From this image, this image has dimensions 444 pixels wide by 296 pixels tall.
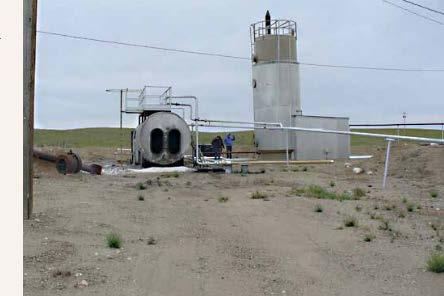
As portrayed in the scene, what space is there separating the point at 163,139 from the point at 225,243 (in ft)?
59.8

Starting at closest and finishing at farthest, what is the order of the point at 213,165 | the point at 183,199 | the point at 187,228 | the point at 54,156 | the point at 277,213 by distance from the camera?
the point at 187,228, the point at 277,213, the point at 183,199, the point at 54,156, the point at 213,165

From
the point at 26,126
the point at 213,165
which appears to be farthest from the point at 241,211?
the point at 213,165

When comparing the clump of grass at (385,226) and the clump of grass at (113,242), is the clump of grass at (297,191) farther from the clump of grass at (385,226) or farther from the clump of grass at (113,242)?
the clump of grass at (113,242)

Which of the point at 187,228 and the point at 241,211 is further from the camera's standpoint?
the point at 241,211

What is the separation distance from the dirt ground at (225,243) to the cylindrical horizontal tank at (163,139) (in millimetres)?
10123

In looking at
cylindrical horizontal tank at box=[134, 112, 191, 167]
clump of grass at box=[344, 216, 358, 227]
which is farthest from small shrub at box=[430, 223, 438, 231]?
cylindrical horizontal tank at box=[134, 112, 191, 167]

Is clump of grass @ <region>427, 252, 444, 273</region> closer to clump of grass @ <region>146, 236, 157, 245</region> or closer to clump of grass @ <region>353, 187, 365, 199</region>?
clump of grass @ <region>146, 236, 157, 245</region>

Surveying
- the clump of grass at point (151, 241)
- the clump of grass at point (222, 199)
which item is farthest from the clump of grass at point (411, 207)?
the clump of grass at point (151, 241)

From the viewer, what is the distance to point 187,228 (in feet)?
36.0

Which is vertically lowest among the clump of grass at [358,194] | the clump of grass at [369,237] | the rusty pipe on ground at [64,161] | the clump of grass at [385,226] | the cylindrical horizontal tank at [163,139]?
the clump of grass at [369,237]

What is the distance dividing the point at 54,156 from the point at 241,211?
34.7 feet

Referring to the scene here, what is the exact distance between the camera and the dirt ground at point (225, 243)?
7414 millimetres

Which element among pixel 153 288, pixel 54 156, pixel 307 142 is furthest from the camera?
pixel 307 142

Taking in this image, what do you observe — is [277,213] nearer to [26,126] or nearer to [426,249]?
[426,249]
